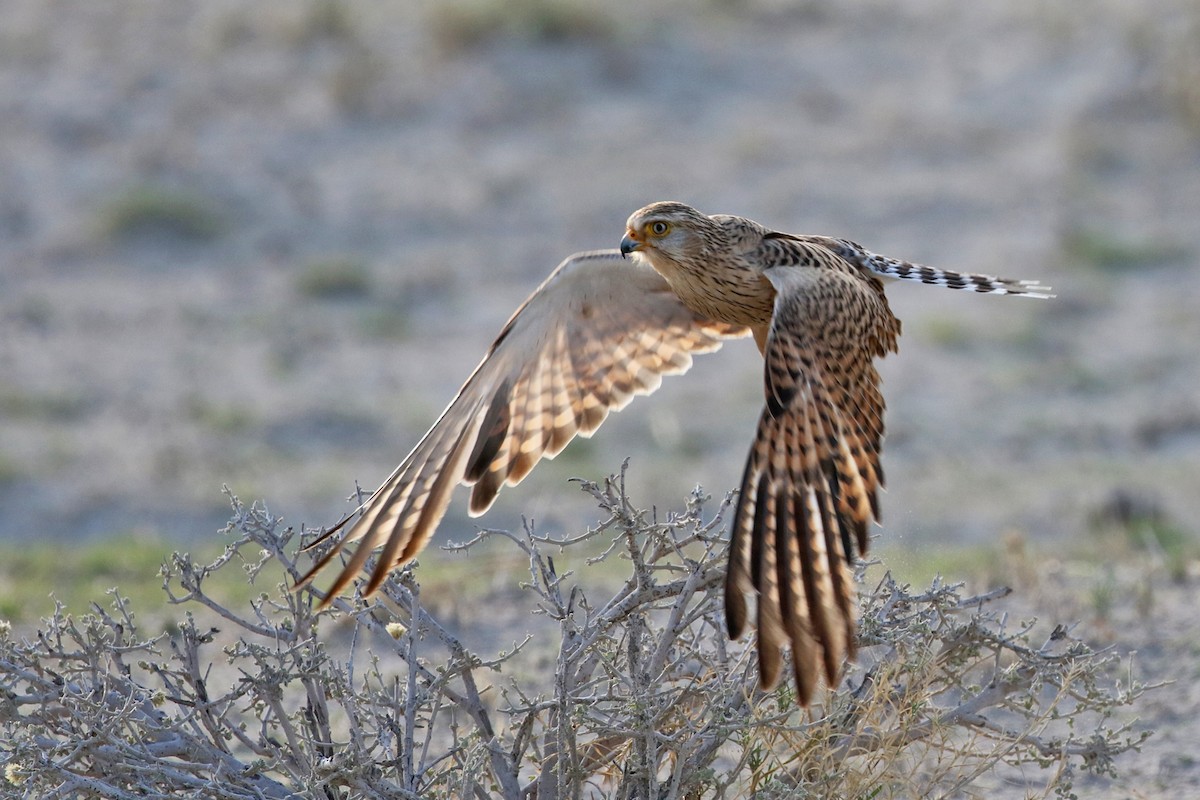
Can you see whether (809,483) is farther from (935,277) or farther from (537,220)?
(537,220)

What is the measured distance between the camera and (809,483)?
144 inches

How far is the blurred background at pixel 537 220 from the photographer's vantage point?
29.6 feet

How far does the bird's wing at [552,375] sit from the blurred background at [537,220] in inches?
93.2

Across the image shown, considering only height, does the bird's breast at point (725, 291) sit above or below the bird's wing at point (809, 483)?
above

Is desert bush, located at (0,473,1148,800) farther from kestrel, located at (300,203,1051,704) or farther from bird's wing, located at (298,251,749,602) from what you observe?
bird's wing, located at (298,251,749,602)

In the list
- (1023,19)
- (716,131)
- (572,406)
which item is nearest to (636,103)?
(716,131)

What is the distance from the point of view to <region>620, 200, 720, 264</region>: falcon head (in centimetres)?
482

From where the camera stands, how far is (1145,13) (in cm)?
1535

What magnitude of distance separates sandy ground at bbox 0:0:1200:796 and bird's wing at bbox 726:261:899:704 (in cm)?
356

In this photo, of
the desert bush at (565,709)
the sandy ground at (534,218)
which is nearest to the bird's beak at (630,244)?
the desert bush at (565,709)

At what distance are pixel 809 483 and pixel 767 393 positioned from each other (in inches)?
8.9

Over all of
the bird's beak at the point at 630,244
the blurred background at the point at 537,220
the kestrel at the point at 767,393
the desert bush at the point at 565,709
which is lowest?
the desert bush at the point at 565,709

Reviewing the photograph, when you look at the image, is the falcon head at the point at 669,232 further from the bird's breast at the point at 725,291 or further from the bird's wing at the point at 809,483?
the bird's wing at the point at 809,483

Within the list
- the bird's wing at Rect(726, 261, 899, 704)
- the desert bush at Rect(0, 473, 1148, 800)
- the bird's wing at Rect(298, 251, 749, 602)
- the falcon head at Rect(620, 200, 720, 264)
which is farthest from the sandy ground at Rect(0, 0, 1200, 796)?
the desert bush at Rect(0, 473, 1148, 800)
